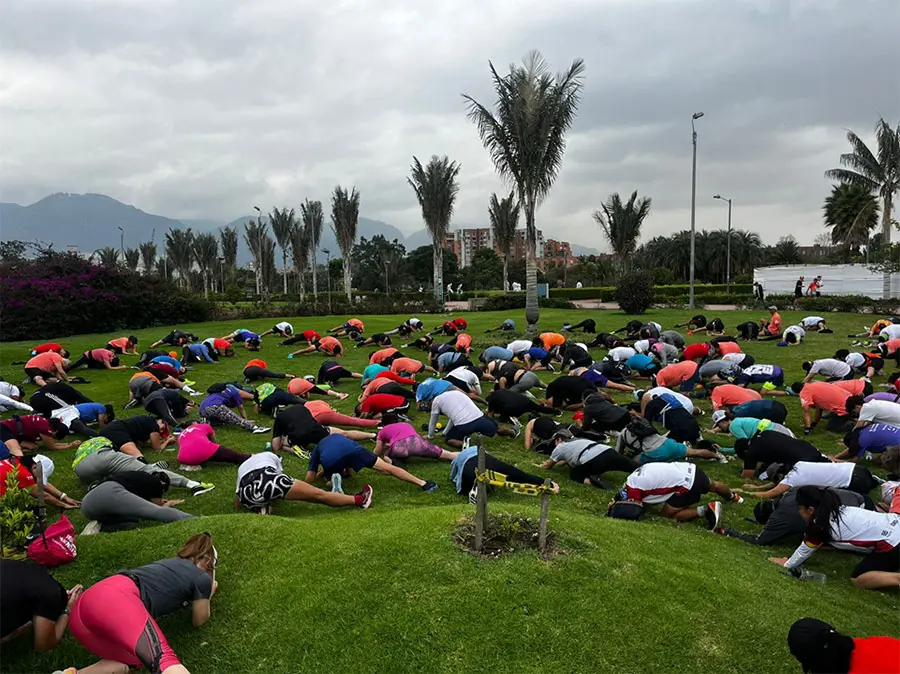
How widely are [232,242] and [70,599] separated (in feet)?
260

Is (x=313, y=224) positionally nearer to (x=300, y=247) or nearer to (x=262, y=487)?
(x=300, y=247)

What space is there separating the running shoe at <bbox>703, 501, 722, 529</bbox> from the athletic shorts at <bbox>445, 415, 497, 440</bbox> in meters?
3.69

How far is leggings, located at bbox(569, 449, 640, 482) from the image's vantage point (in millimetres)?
8008

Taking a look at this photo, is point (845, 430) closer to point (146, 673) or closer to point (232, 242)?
point (146, 673)

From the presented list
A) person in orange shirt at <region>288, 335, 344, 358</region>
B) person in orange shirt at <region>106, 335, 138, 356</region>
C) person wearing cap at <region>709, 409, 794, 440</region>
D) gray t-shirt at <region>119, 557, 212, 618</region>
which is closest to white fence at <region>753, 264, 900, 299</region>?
person in orange shirt at <region>288, 335, 344, 358</region>

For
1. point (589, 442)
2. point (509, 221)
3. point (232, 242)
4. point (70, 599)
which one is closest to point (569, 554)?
point (589, 442)

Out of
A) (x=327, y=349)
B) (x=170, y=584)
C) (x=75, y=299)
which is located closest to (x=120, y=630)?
(x=170, y=584)

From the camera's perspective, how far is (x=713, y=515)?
273 inches

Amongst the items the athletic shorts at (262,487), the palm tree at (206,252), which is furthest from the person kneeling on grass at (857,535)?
the palm tree at (206,252)

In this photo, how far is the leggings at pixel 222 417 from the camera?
431 inches

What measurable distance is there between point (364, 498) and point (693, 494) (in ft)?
13.8

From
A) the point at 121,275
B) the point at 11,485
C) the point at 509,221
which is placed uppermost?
the point at 509,221

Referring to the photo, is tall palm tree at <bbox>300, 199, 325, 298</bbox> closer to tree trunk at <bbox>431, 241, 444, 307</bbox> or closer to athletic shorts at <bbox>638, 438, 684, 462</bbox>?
tree trunk at <bbox>431, 241, 444, 307</bbox>

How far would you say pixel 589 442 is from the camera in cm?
830
